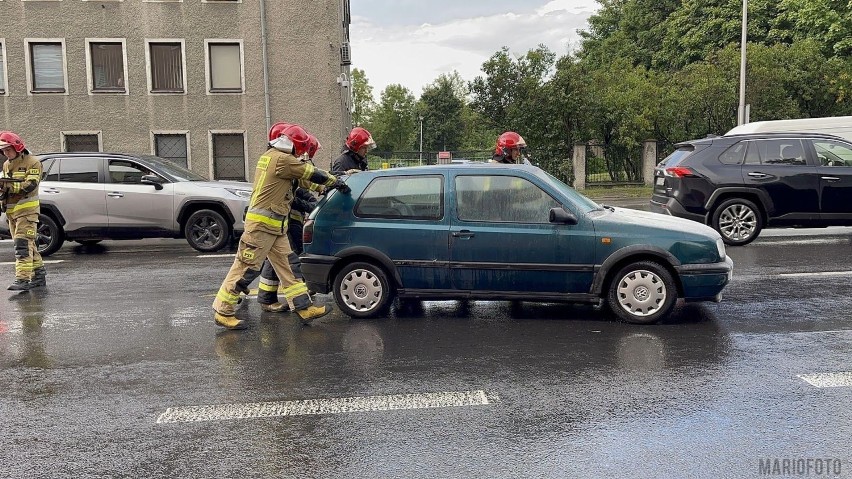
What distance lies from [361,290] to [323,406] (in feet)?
7.95

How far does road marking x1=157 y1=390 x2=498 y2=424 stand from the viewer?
15.1ft

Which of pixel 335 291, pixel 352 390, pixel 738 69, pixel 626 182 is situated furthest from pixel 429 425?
pixel 738 69

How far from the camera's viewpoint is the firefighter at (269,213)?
676 cm

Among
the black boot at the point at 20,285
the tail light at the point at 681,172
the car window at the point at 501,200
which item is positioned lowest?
the black boot at the point at 20,285

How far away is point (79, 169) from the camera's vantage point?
12672mm

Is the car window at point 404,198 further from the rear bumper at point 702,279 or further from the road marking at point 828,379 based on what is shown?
the road marking at point 828,379

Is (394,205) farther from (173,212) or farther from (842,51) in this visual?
(842,51)

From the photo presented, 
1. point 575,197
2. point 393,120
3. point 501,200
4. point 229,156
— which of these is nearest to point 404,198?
point 501,200

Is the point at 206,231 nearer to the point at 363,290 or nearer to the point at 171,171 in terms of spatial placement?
the point at 171,171

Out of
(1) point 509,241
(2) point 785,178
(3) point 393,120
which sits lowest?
(1) point 509,241

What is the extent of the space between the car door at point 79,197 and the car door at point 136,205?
0.17 meters

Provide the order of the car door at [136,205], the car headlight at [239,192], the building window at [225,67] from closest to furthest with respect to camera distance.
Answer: the car door at [136,205] < the car headlight at [239,192] < the building window at [225,67]

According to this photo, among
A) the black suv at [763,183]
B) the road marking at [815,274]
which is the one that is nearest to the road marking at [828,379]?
the road marking at [815,274]

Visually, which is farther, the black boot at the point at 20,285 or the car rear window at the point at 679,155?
the car rear window at the point at 679,155
